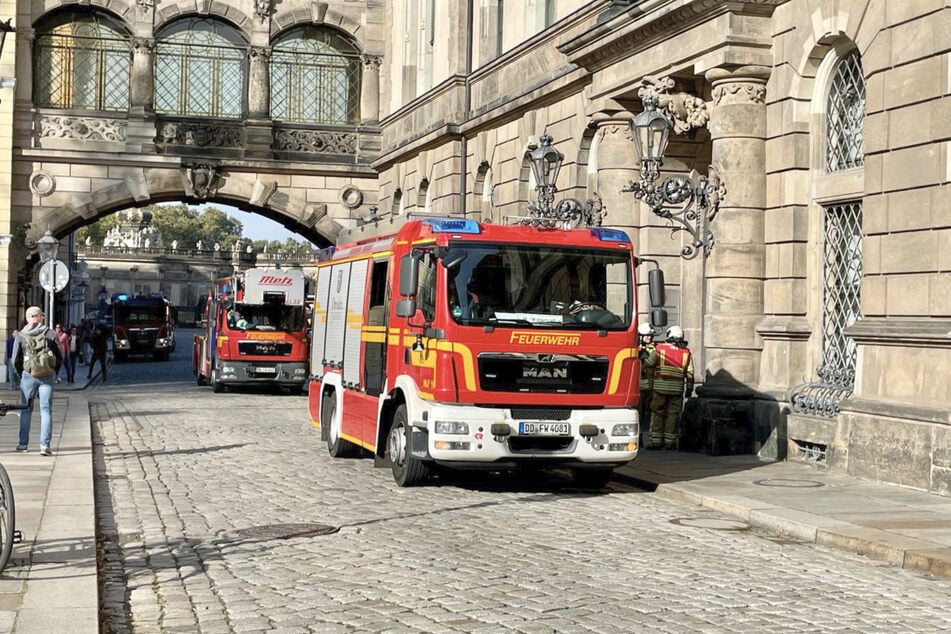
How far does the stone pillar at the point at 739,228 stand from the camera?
18562mm

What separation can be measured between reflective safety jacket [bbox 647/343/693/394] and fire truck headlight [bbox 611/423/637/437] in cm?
406

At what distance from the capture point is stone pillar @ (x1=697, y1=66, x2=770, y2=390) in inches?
731

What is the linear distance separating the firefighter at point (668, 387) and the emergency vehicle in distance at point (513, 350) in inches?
144

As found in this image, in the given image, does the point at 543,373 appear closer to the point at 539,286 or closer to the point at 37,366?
the point at 539,286

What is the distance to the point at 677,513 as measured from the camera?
13.3 meters

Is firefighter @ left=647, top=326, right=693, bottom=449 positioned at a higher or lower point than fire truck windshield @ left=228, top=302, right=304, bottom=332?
lower

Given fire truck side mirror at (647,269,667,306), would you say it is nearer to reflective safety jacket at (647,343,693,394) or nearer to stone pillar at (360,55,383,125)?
reflective safety jacket at (647,343,693,394)

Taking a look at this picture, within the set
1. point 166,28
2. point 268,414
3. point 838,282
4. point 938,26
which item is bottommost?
point 268,414

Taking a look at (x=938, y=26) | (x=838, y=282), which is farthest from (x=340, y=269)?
(x=938, y=26)

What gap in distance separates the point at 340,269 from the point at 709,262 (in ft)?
15.6

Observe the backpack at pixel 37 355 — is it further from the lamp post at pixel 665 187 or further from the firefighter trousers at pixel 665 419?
the firefighter trousers at pixel 665 419

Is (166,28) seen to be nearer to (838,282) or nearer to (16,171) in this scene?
(16,171)

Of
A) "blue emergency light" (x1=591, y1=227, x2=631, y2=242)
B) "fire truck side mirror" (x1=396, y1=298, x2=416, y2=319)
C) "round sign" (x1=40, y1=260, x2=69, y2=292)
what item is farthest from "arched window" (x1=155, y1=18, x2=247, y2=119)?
"fire truck side mirror" (x1=396, y1=298, x2=416, y2=319)

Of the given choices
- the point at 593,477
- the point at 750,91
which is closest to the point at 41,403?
the point at 593,477
